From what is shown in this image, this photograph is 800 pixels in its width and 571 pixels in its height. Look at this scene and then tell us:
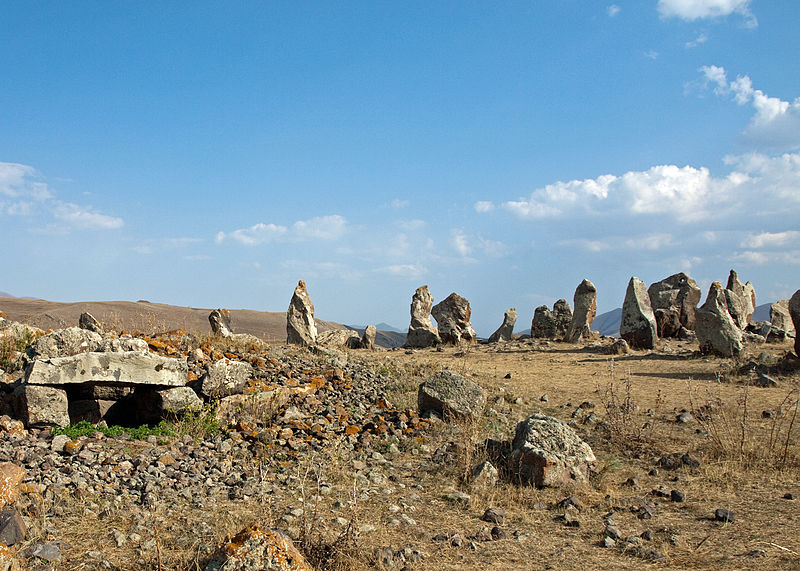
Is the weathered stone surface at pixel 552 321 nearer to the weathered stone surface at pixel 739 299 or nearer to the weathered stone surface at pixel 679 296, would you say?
the weathered stone surface at pixel 679 296

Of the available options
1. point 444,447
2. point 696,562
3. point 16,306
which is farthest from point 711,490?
point 16,306

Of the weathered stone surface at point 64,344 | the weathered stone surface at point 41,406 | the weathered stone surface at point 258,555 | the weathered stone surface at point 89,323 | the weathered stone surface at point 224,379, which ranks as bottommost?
the weathered stone surface at point 258,555

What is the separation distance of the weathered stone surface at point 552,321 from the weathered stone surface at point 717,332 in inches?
297

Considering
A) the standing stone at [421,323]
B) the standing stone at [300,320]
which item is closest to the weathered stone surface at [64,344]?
the standing stone at [300,320]

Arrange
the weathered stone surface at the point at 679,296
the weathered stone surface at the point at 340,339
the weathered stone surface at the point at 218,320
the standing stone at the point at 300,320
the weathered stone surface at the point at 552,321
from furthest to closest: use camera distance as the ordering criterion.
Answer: the weathered stone surface at the point at 679,296 < the weathered stone surface at the point at 552,321 < the weathered stone surface at the point at 340,339 < the standing stone at the point at 300,320 < the weathered stone surface at the point at 218,320

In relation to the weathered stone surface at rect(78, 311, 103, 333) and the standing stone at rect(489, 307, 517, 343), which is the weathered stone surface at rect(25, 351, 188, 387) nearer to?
the weathered stone surface at rect(78, 311, 103, 333)

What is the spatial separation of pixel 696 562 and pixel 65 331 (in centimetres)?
847

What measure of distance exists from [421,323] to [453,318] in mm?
1388

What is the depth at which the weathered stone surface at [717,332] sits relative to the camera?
17391 mm

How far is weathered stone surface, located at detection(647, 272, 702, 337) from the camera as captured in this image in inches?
1028

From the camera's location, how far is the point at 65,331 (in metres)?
8.52

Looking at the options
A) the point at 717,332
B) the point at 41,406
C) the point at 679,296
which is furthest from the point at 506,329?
the point at 41,406

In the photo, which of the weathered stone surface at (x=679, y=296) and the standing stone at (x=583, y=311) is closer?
the standing stone at (x=583, y=311)

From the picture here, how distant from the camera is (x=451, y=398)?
950cm
